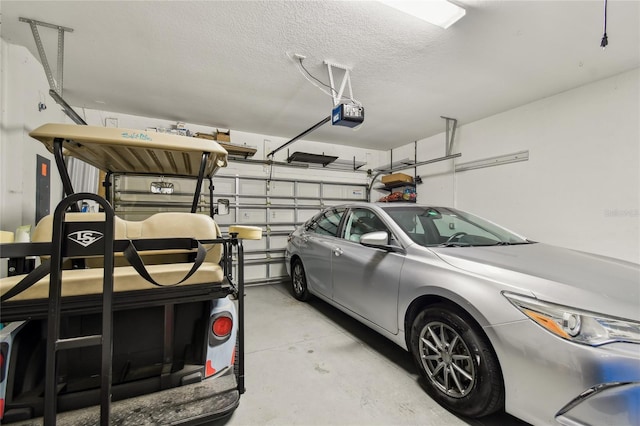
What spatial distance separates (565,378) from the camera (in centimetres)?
114

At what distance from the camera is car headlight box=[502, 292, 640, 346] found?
1128mm

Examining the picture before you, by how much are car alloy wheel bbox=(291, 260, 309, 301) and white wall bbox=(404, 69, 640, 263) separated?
127 inches

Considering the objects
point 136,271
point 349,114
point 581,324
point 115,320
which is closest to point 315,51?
point 349,114

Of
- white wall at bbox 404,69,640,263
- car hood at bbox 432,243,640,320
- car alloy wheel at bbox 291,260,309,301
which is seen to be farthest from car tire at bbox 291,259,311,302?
white wall at bbox 404,69,640,263

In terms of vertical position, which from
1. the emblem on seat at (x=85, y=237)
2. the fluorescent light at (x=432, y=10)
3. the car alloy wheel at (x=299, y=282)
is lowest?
the car alloy wheel at (x=299, y=282)

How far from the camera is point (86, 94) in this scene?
3.42 metres

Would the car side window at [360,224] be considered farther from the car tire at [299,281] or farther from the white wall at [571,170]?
the white wall at [571,170]

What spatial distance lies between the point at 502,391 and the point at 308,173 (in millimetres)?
4792

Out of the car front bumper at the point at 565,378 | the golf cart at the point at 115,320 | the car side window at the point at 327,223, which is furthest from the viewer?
the car side window at the point at 327,223

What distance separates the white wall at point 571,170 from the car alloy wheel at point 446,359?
290cm

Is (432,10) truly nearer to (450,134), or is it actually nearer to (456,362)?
(456,362)

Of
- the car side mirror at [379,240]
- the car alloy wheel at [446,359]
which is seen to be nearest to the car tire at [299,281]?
the car side mirror at [379,240]

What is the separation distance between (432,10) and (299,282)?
11.4 ft

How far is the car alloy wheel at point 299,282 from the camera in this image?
3680mm
